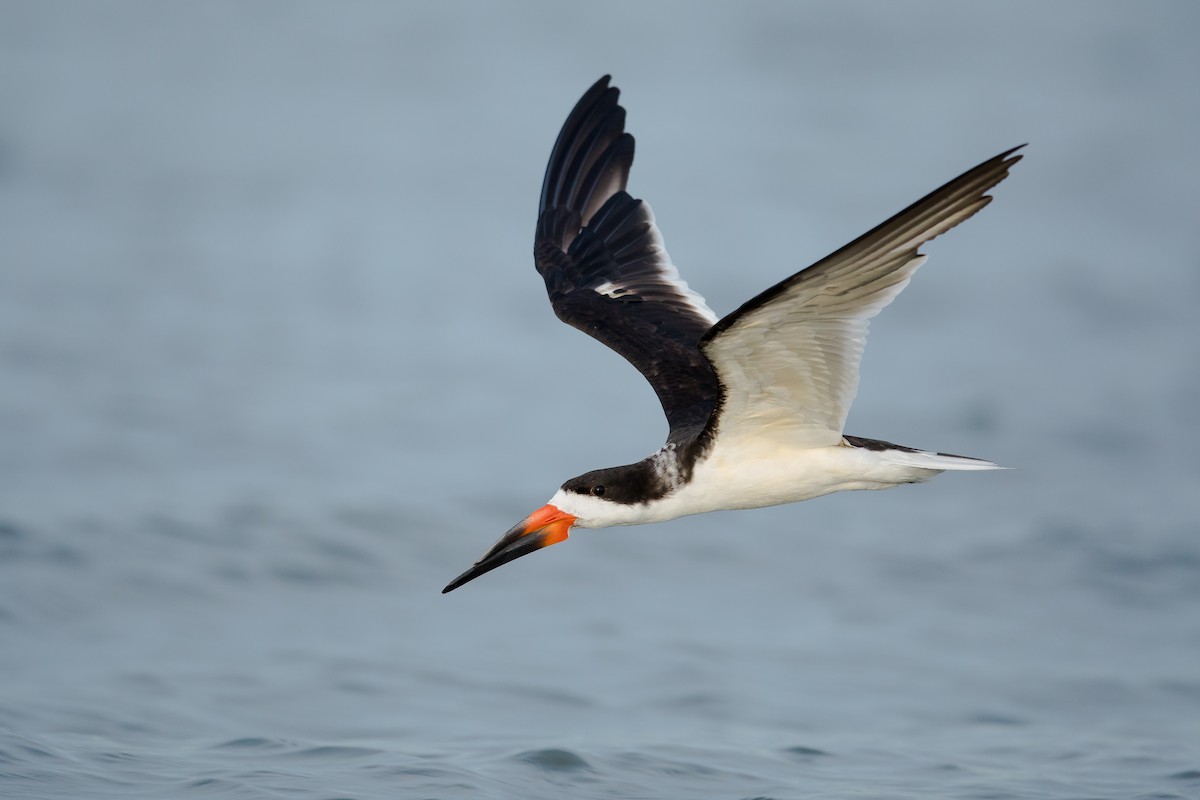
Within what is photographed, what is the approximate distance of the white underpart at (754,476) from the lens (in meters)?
7.16

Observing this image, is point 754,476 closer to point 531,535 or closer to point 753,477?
point 753,477

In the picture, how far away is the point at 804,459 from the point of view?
720cm

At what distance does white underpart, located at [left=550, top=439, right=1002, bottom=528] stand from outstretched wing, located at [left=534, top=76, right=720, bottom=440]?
687mm

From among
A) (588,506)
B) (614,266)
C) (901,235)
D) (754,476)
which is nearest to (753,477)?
(754,476)

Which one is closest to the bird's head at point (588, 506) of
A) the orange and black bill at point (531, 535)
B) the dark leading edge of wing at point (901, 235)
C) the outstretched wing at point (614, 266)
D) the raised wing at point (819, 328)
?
the orange and black bill at point (531, 535)

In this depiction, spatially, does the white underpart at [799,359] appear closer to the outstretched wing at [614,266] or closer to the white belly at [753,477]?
the white belly at [753,477]

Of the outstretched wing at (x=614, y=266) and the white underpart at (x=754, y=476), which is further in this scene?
the outstretched wing at (x=614, y=266)

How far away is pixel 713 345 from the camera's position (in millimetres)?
6332

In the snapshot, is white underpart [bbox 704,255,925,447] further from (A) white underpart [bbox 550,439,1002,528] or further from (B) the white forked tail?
(B) the white forked tail

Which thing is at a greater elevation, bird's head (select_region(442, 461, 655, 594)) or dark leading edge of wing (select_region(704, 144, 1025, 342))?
dark leading edge of wing (select_region(704, 144, 1025, 342))

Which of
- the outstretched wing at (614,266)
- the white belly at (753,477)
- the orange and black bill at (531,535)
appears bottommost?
the orange and black bill at (531,535)

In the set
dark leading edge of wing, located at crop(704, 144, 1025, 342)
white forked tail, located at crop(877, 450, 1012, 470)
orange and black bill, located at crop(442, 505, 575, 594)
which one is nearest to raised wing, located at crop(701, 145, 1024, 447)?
dark leading edge of wing, located at crop(704, 144, 1025, 342)

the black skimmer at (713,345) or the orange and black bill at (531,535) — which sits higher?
the black skimmer at (713,345)

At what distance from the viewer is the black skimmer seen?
5.98 meters
